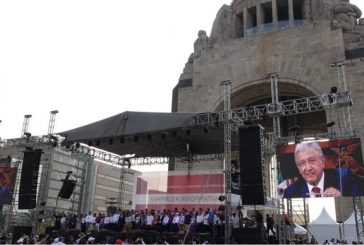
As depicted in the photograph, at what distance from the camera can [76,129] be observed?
2036 cm

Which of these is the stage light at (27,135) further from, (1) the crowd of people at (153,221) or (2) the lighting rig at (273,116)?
(2) the lighting rig at (273,116)

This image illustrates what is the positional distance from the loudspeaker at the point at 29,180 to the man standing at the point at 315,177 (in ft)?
41.4

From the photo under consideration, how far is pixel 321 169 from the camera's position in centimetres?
1596

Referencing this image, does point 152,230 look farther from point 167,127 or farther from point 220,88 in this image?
point 220,88

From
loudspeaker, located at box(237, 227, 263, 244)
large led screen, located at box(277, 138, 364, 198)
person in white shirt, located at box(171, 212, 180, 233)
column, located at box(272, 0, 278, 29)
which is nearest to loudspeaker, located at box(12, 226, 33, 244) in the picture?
person in white shirt, located at box(171, 212, 180, 233)

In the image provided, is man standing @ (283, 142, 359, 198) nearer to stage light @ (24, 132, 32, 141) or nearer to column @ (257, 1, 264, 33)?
column @ (257, 1, 264, 33)

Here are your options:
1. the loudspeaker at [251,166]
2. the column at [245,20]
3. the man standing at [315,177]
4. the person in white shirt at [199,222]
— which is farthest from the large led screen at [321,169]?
the column at [245,20]

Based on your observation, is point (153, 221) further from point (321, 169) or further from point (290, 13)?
point (290, 13)

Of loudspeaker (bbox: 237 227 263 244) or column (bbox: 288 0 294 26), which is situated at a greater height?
column (bbox: 288 0 294 26)

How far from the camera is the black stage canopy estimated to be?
18.3m

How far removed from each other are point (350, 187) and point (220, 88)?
1270 cm

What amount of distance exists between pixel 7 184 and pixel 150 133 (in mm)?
9490

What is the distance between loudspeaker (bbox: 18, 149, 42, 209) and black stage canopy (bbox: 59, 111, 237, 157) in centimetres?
189

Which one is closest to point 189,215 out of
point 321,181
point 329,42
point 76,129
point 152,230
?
point 152,230
